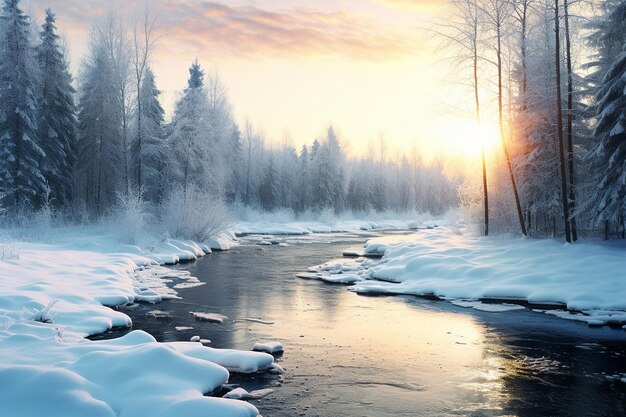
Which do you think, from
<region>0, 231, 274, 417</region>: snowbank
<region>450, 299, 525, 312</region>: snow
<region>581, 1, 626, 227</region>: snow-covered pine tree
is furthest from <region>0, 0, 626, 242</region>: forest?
<region>0, 231, 274, 417</region>: snowbank

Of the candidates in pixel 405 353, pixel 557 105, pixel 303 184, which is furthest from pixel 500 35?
pixel 303 184

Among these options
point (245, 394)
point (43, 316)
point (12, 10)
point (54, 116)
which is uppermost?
point (12, 10)

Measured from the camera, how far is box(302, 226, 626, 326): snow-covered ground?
13367 millimetres

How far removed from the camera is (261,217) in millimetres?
56219

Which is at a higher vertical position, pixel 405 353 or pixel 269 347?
pixel 269 347

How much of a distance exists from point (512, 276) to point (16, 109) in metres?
28.6

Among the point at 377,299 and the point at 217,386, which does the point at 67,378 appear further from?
the point at 377,299

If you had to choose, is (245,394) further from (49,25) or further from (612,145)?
(49,25)

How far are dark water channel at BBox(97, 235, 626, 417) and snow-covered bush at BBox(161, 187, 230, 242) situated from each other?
44.9ft

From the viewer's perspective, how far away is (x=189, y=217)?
2884cm

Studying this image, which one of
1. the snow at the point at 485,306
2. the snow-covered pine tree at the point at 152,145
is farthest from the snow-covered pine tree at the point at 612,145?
the snow-covered pine tree at the point at 152,145

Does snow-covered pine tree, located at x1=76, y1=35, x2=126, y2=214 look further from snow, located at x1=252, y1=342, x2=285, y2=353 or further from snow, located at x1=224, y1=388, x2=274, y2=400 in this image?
snow, located at x1=224, y1=388, x2=274, y2=400

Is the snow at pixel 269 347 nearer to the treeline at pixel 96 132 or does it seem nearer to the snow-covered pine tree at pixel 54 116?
the treeline at pixel 96 132

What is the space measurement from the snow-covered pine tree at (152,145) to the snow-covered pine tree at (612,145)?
2747 cm
